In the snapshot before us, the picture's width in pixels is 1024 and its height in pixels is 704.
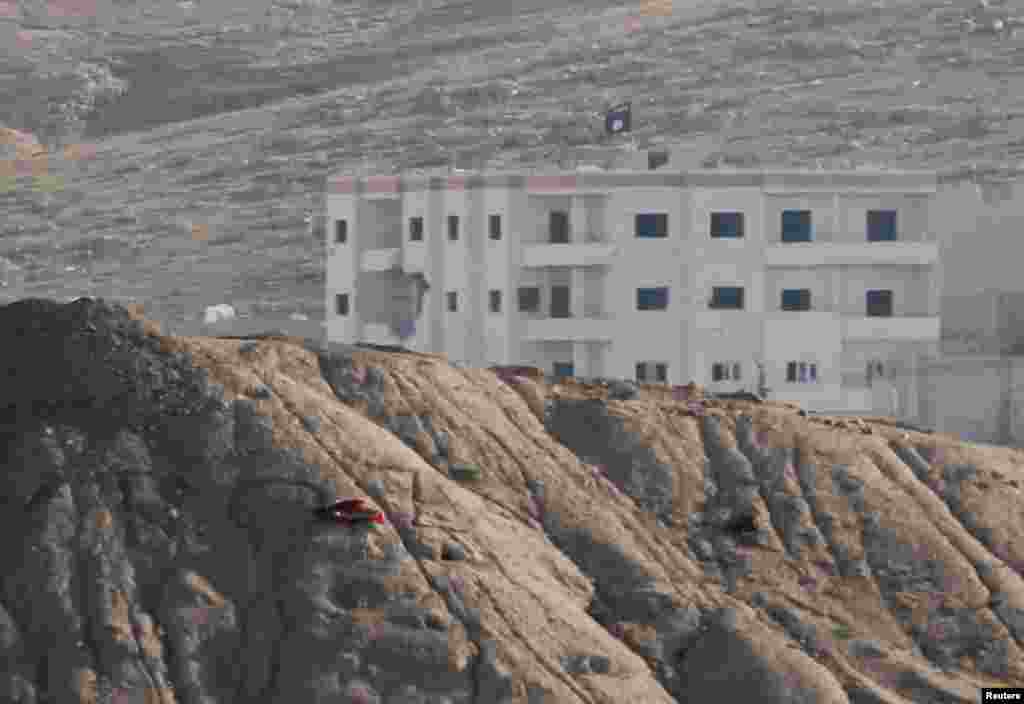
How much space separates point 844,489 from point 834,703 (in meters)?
6.09

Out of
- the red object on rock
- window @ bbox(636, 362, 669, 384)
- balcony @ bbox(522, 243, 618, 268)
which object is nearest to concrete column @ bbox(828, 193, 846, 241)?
window @ bbox(636, 362, 669, 384)

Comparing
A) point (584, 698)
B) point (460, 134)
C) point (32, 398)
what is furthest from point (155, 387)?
point (460, 134)

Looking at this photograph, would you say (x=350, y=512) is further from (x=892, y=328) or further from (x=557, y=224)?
(x=892, y=328)

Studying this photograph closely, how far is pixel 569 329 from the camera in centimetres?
8788

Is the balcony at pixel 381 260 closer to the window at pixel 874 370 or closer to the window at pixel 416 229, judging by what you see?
the window at pixel 416 229

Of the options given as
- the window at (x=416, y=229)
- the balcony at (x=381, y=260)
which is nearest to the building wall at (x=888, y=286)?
the window at (x=416, y=229)

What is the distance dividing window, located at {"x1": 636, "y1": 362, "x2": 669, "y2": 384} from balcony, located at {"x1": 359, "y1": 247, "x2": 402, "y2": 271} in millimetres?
8770

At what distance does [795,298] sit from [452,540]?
→ 137 ft

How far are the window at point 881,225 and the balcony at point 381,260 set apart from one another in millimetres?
13546

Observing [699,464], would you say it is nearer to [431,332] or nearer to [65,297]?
[431,332]

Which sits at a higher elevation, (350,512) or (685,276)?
(350,512)

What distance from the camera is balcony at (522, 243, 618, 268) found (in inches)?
3440

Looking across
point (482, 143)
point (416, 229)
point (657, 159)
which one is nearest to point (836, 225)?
point (657, 159)

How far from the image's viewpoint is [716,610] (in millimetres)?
48406
